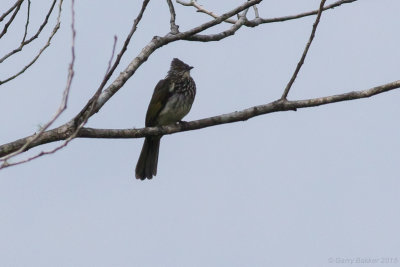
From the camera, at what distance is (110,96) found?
514cm

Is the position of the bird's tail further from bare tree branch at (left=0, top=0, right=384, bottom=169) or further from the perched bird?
bare tree branch at (left=0, top=0, right=384, bottom=169)

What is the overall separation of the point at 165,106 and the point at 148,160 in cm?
78

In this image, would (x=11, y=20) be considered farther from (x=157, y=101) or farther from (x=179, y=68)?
(x=179, y=68)

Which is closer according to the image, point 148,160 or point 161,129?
point 161,129

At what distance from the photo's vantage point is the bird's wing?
322 inches

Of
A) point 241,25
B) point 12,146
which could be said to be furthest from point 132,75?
point 241,25

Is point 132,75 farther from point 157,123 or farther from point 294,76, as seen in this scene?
point 157,123

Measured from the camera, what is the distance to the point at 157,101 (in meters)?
8.26

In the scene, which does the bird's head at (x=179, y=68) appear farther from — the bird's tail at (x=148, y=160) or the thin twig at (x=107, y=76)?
the thin twig at (x=107, y=76)

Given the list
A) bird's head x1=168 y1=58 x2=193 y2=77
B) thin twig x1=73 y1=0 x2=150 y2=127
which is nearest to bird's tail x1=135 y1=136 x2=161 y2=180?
bird's head x1=168 y1=58 x2=193 y2=77

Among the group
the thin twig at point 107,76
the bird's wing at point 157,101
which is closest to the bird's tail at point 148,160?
the bird's wing at point 157,101

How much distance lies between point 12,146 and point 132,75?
3.55 ft

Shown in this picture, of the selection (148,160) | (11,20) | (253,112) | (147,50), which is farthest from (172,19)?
(148,160)

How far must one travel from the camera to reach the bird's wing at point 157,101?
8188 mm
